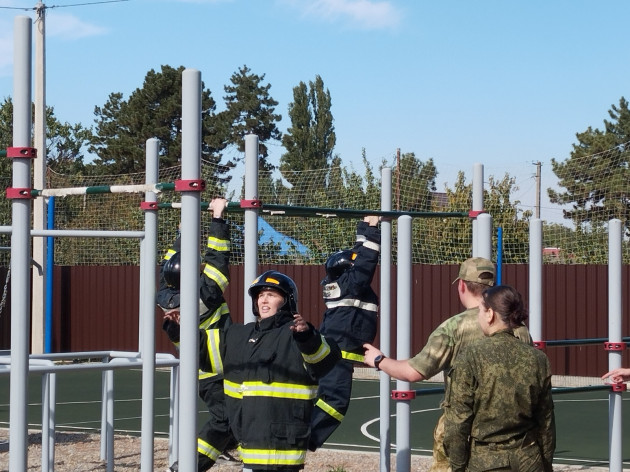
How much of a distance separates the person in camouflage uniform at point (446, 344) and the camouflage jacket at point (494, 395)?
0.37 meters

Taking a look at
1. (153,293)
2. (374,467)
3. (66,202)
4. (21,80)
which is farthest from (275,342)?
(66,202)

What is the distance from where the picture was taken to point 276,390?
16.5 feet

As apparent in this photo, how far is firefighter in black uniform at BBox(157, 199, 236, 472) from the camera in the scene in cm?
587

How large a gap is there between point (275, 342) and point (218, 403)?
1.85m

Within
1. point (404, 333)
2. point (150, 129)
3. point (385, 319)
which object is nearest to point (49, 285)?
point (385, 319)

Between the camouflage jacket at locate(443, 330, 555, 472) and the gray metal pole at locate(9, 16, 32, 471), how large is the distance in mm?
1695

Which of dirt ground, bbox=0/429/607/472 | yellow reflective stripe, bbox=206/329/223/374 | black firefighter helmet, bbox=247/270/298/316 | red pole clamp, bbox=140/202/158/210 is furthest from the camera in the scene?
dirt ground, bbox=0/429/607/472

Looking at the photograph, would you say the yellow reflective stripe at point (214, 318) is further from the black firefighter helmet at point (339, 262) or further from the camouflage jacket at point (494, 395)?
the camouflage jacket at point (494, 395)

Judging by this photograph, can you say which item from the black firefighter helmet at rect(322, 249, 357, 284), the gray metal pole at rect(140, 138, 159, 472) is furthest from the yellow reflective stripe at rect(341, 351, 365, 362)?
the gray metal pole at rect(140, 138, 159, 472)

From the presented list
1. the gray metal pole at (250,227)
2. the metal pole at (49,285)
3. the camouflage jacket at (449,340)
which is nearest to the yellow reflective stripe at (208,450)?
the gray metal pole at (250,227)

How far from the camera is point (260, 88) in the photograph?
47.9 m

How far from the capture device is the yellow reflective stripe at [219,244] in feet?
18.7

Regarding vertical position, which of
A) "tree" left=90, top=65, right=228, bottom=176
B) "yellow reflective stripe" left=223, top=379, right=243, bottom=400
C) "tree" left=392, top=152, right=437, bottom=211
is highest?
"tree" left=90, top=65, right=228, bottom=176

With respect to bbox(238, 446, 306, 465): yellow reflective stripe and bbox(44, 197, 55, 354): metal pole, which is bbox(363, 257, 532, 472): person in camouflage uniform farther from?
bbox(44, 197, 55, 354): metal pole
